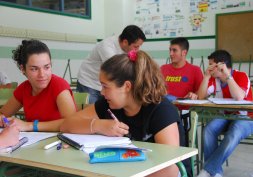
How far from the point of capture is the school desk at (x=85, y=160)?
40.6 inches

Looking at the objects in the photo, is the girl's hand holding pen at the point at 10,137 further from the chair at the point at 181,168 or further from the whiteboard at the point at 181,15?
the whiteboard at the point at 181,15

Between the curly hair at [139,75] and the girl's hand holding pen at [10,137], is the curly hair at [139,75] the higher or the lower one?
the higher one

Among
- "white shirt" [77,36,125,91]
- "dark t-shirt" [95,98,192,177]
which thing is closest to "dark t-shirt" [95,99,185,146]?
"dark t-shirt" [95,98,192,177]

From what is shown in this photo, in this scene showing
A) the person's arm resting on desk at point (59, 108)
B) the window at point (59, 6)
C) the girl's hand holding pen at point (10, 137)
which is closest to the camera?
the girl's hand holding pen at point (10, 137)

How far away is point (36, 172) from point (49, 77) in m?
0.54

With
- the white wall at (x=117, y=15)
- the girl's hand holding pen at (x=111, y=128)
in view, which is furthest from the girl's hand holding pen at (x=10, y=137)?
the white wall at (x=117, y=15)

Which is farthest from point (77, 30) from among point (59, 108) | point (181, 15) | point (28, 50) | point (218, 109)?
point (59, 108)

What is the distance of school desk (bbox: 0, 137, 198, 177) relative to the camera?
1031mm

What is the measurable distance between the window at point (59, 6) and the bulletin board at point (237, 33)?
2.78m

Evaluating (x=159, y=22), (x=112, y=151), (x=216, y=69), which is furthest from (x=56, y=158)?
(x=159, y=22)

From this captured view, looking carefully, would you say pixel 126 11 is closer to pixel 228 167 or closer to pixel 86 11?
pixel 86 11

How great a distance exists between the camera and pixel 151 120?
4.83 feet

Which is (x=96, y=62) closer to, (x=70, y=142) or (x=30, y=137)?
(x=30, y=137)

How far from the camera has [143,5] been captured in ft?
24.4
